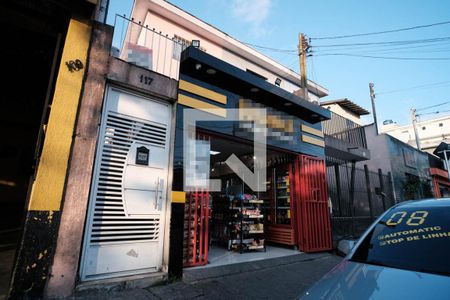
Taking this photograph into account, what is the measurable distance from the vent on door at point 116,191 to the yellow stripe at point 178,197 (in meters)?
0.42

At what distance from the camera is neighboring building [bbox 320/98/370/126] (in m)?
17.2

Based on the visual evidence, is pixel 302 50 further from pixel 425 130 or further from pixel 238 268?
pixel 425 130

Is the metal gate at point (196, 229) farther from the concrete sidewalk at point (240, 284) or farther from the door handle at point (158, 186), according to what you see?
the door handle at point (158, 186)

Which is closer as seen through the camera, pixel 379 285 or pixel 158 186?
pixel 379 285

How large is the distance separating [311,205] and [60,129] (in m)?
6.43

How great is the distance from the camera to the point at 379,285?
1520 mm

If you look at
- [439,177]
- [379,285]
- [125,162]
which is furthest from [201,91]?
[439,177]

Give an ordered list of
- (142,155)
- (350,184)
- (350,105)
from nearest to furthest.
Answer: (142,155) < (350,184) < (350,105)

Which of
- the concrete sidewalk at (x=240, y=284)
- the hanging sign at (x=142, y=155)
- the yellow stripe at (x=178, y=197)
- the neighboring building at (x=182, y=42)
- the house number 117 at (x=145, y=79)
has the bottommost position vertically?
the concrete sidewalk at (x=240, y=284)

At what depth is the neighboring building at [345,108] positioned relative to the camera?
56.4ft

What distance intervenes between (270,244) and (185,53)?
6143 mm

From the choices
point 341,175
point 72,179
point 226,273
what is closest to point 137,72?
point 72,179

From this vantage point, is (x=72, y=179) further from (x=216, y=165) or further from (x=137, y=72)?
(x=216, y=165)

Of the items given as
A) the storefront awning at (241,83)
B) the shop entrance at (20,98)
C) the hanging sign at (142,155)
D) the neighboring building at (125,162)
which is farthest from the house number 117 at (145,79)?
the shop entrance at (20,98)
